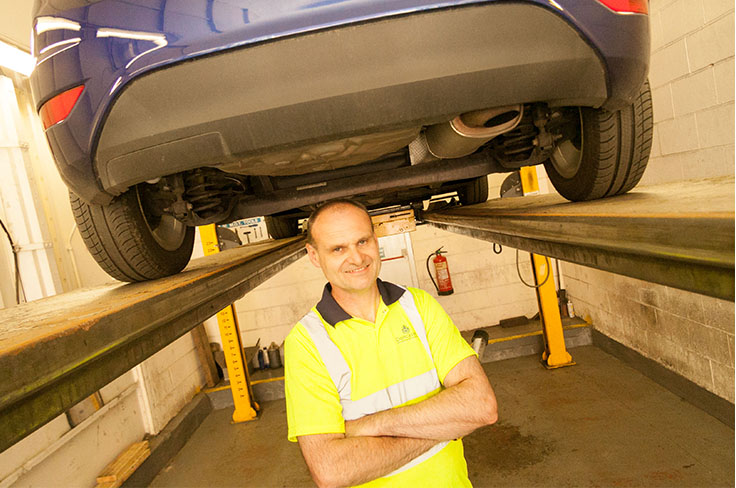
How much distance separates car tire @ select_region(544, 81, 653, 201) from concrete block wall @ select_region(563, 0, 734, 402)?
166cm

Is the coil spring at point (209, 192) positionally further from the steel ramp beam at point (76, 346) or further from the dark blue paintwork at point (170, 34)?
the dark blue paintwork at point (170, 34)

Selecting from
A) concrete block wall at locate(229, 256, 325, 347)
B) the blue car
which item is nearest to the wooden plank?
concrete block wall at locate(229, 256, 325, 347)

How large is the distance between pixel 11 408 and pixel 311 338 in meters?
0.90

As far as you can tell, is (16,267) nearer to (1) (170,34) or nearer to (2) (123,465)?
(2) (123,465)

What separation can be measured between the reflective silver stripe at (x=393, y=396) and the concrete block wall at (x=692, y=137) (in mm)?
2331

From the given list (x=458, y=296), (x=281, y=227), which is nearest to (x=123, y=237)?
A: (x=281, y=227)

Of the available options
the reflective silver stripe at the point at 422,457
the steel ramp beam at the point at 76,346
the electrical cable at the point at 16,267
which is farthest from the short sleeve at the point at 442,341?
the electrical cable at the point at 16,267

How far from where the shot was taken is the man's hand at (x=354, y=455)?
124cm

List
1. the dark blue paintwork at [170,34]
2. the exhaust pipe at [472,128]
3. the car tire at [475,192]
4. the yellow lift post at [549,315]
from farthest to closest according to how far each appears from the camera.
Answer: the yellow lift post at [549,315]
the car tire at [475,192]
the exhaust pipe at [472,128]
the dark blue paintwork at [170,34]

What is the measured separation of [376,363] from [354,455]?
0.29 m

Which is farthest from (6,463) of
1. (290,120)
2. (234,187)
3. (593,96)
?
(593,96)

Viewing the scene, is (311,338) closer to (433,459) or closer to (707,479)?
(433,459)

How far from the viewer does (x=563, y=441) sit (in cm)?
317

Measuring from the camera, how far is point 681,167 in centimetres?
296
